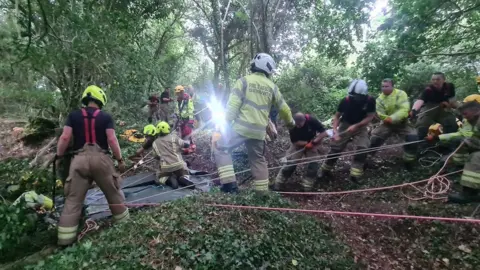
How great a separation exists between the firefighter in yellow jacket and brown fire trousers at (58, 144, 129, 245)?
1.54 m

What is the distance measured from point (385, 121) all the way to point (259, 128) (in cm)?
311

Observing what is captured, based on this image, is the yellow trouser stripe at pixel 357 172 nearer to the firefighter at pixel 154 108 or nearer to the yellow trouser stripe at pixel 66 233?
the yellow trouser stripe at pixel 66 233

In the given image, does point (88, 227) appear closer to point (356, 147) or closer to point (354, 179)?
point (354, 179)

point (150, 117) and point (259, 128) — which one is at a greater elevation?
point (150, 117)

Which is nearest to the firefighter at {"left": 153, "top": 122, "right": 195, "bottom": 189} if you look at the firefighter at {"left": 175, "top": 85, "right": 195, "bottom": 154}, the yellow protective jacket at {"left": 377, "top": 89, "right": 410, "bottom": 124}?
the firefighter at {"left": 175, "top": 85, "right": 195, "bottom": 154}

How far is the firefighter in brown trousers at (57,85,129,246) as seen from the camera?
12.4 ft

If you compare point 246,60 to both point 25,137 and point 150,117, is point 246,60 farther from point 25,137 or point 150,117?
point 25,137

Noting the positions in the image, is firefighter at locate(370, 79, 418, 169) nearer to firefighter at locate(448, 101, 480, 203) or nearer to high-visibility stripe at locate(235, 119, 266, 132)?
firefighter at locate(448, 101, 480, 203)

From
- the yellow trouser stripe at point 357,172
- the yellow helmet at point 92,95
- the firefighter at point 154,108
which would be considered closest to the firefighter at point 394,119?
the yellow trouser stripe at point 357,172

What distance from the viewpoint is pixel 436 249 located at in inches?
153

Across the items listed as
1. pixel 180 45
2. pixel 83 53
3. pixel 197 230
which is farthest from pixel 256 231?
pixel 180 45

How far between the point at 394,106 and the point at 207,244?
4.90 m

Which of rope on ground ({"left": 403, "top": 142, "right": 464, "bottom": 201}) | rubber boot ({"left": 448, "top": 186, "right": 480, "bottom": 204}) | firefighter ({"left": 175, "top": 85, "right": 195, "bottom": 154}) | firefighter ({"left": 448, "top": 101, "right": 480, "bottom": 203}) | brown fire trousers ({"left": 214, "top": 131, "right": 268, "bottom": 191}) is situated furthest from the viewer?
firefighter ({"left": 175, "top": 85, "right": 195, "bottom": 154})

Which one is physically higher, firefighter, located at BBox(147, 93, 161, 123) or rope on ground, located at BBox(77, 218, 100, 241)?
firefighter, located at BBox(147, 93, 161, 123)
